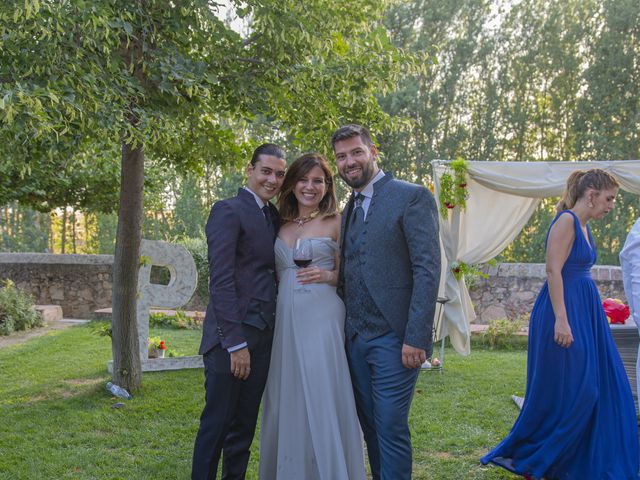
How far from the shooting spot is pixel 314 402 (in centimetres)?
325

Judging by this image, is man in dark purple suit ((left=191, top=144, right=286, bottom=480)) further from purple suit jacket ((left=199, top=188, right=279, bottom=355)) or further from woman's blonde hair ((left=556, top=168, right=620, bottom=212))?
woman's blonde hair ((left=556, top=168, right=620, bottom=212))

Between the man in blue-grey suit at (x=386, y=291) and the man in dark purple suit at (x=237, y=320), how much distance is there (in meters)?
0.43

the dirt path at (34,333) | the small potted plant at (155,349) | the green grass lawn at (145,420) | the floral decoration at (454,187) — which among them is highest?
the floral decoration at (454,187)

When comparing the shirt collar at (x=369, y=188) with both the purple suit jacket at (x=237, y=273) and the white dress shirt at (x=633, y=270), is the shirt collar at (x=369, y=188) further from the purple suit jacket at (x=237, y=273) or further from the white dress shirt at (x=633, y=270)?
the white dress shirt at (x=633, y=270)

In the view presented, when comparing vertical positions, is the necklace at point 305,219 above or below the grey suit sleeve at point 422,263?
above

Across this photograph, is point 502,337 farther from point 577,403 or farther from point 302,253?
point 302,253

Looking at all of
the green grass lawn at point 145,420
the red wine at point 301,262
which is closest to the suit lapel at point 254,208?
the red wine at point 301,262

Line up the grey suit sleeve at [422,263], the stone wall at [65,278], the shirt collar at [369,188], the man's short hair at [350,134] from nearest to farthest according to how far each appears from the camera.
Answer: the grey suit sleeve at [422,263] → the man's short hair at [350,134] → the shirt collar at [369,188] → the stone wall at [65,278]

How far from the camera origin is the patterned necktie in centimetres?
319

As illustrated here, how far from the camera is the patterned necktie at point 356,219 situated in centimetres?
319

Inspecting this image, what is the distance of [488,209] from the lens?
8508mm

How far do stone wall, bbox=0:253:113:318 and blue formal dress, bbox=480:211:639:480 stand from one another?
11.7m

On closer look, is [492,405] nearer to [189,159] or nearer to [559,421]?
[559,421]

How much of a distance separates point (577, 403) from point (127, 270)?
4.31m
